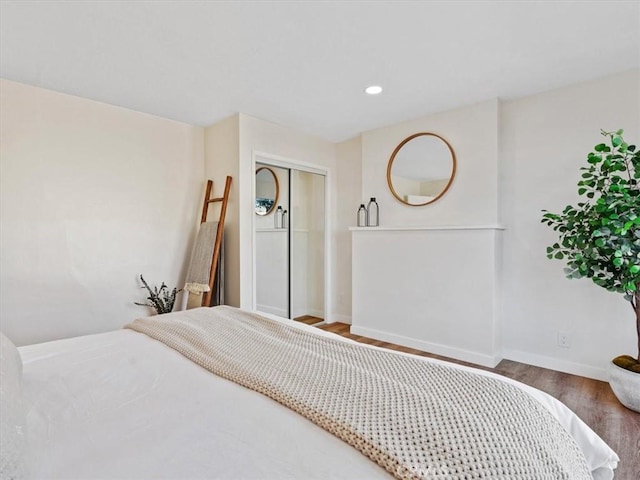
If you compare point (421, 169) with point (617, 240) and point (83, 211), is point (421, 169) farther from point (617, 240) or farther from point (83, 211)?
point (83, 211)

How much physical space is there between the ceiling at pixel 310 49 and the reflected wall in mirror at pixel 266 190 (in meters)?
0.76

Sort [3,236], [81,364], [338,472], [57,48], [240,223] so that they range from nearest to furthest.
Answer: [338,472], [81,364], [57,48], [3,236], [240,223]

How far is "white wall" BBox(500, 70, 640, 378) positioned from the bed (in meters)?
2.01

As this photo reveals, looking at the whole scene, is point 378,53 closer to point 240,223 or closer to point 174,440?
point 240,223

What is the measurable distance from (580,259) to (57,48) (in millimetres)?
3651

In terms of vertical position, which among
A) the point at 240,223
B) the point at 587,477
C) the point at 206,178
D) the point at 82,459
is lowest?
the point at 587,477

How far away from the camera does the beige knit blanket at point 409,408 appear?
73 cm

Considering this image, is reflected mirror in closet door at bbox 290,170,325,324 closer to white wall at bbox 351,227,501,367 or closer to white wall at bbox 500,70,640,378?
white wall at bbox 351,227,501,367

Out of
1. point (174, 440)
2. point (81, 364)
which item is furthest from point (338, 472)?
point (81, 364)

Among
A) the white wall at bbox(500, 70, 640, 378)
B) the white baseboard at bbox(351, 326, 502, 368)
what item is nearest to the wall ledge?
the white wall at bbox(500, 70, 640, 378)

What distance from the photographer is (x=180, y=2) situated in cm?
172

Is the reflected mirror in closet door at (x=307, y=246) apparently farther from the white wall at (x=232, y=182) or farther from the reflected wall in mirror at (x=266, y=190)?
the white wall at (x=232, y=182)

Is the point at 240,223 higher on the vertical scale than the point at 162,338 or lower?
higher

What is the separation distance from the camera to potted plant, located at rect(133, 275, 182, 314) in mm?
3199
